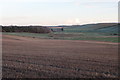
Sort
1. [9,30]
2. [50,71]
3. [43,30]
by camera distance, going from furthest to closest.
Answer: [43,30] < [9,30] < [50,71]

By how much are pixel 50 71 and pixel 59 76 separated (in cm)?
108

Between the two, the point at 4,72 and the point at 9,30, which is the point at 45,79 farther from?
the point at 9,30

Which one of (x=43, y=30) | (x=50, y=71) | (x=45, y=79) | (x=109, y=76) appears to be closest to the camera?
(x=45, y=79)

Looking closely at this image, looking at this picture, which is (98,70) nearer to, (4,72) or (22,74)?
(22,74)

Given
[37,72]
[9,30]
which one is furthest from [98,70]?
[9,30]

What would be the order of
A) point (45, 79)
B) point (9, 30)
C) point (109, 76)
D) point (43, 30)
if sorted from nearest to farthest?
point (45, 79), point (109, 76), point (9, 30), point (43, 30)

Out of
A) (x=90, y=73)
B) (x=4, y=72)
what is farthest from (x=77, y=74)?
(x=4, y=72)

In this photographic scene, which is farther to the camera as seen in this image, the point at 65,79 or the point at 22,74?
the point at 22,74

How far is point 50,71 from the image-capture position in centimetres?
989

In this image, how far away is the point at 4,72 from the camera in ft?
31.9

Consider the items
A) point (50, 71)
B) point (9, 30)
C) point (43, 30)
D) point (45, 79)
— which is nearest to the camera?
point (45, 79)

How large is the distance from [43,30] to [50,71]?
57430mm

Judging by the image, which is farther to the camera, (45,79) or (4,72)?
(4,72)

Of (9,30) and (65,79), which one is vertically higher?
(9,30)
